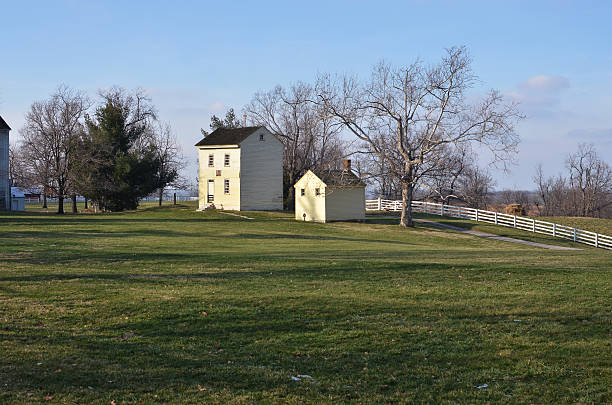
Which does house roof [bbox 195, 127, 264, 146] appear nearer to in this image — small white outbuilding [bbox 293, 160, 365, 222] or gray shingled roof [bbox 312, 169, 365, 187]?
small white outbuilding [bbox 293, 160, 365, 222]

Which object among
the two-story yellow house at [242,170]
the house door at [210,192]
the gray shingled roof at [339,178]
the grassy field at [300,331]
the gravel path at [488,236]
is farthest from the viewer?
the house door at [210,192]

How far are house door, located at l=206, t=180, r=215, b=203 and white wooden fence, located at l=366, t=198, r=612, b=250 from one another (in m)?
18.5

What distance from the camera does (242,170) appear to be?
181 ft

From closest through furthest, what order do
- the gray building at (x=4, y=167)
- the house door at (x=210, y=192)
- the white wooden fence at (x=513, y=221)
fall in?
the white wooden fence at (x=513, y=221)
the gray building at (x=4, y=167)
the house door at (x=210, y=192)

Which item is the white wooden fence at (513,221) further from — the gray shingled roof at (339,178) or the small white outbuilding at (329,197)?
the gray shingled roof at (339,178)

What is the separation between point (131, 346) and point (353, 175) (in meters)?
39.5

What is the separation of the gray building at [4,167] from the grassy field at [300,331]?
40092 millimetres

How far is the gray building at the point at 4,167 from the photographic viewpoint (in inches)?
2157

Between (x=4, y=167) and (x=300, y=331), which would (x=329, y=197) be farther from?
(x=300, y=331)

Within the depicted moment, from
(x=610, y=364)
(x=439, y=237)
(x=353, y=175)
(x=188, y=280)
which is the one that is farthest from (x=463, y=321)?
(x=353, y=175)

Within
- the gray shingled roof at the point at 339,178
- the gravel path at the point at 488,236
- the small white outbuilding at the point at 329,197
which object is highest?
the gray shingled roof at the point at 339,178

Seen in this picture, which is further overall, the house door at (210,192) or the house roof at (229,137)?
the house door at (210,192)

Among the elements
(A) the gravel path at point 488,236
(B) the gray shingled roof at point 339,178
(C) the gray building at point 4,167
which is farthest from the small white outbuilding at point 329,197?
(C) the gray building at point 4,167

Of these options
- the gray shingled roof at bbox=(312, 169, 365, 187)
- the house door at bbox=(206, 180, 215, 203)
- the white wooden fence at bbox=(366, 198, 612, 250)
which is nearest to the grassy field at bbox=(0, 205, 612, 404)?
the white wooden fence at bbox=(366, 198, 612, 250)
